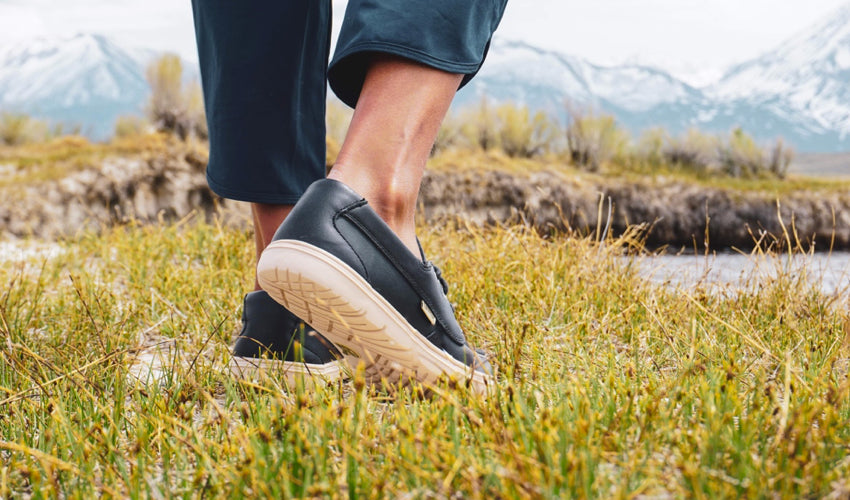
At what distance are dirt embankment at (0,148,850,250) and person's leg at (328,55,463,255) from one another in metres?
5.31

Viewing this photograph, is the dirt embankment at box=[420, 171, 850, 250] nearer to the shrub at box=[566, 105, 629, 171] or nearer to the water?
the shrub at box=[566, 105, 629, 171]

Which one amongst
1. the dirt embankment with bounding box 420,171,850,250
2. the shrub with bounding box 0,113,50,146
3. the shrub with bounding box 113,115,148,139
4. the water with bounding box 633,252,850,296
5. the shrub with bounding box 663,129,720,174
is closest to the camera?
the water with bounding box 633,252,850,296

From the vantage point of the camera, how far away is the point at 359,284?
0.96 m

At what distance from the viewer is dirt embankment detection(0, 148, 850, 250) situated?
6.43 m

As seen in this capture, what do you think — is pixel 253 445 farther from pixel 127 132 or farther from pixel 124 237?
pixel 127 132

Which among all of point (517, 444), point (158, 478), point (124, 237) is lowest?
point (124, 237)

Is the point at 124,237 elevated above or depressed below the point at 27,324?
below

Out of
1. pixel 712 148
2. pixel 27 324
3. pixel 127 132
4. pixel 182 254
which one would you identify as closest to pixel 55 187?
pixel 127 132

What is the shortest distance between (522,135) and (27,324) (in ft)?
32.1

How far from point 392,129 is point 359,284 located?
24 centimetres

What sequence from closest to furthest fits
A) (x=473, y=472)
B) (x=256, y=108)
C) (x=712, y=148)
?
(x=473, y=472), (x=256, y=108), (x=712, y=148)

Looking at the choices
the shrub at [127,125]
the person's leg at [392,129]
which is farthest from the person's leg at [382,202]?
the shrub at [127,125]

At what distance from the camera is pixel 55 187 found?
6508mm

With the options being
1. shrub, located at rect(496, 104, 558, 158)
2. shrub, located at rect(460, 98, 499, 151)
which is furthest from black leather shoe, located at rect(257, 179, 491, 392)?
shrub, located at rect(496, 104, 558, 158)
